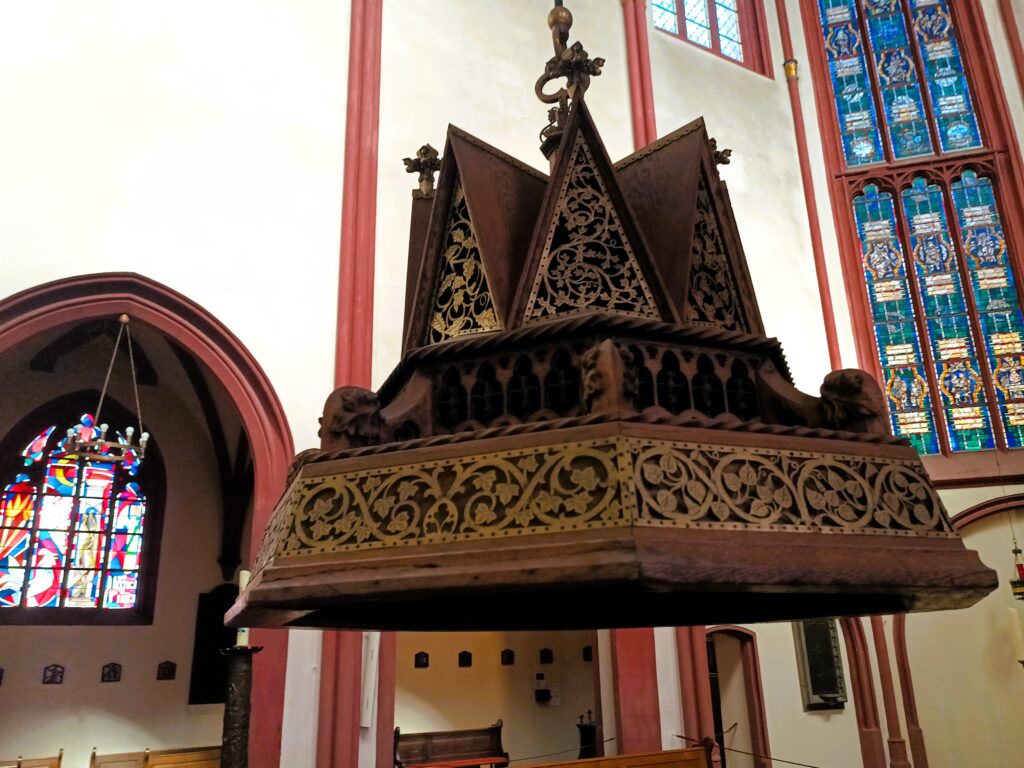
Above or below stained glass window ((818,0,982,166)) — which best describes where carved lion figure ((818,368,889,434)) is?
below

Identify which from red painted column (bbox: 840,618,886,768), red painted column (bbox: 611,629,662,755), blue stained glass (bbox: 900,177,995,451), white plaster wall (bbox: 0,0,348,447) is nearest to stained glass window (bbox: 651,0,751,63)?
blue stained glass (bbox: 900,177,995,451)

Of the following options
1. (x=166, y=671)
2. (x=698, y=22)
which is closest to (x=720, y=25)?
(x=698, y=22)

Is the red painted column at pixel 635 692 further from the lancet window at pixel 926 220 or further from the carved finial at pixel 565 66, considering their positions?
the carved finial at pixel 565 66

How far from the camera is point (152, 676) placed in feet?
24.8

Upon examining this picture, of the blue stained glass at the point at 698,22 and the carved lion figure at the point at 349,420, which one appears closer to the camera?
the carved lion figure at the point at 349,420

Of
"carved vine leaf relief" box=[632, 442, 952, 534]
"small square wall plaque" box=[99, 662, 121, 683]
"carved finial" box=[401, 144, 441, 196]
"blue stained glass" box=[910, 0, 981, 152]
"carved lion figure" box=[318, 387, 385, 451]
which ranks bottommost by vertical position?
"small square wall plaque" box=[99, 662, 121, 683]

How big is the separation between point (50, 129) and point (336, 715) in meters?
3.82

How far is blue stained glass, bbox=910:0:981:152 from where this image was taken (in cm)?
834

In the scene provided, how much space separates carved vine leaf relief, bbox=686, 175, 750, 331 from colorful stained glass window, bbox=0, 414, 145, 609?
6.80m

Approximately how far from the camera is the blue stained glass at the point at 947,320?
7.38m

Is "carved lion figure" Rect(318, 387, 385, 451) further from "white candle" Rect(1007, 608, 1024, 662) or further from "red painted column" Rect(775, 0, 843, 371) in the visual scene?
"white candle" Rect(1007, 608, 1024, 662)

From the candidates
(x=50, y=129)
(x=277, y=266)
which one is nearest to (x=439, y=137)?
(x=277, y=266)

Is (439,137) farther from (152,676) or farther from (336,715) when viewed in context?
(152,676)

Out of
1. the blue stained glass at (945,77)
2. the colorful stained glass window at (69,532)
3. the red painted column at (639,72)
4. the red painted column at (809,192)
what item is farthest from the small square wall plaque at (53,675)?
the blue stained glass at (945,77)
